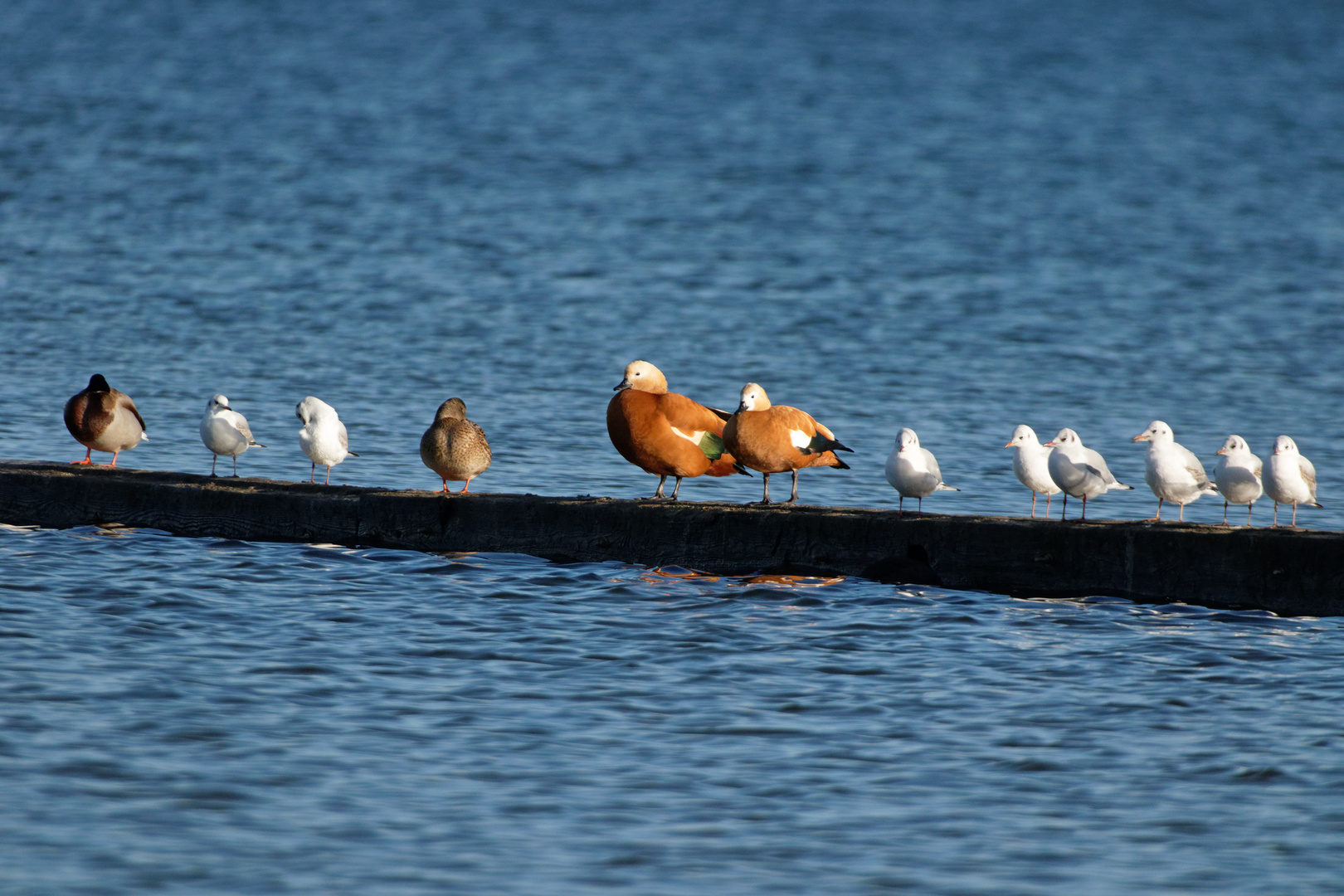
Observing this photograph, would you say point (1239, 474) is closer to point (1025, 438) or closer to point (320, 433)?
point (1025, 438)

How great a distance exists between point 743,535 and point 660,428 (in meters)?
0.97

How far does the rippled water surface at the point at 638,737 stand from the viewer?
21.2ft

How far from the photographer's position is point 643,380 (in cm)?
1158

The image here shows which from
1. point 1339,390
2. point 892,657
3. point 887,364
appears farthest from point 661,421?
point 1339,390

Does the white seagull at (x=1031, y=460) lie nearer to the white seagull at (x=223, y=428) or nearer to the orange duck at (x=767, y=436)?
the orange duck at (x=767, y=436)

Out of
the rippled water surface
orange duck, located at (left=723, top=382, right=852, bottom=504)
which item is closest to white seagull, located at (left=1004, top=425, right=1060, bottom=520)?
the rippled water surface

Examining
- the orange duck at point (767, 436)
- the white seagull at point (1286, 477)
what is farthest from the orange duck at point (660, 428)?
the white seagull at point (1286, 477)

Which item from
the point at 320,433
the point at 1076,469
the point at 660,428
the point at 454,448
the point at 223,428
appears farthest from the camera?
the point at 223,428

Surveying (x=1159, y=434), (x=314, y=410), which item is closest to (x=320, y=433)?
(x=314, y=410)

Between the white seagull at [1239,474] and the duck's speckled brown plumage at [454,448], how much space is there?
5142mm

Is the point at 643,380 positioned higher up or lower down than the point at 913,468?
higher up

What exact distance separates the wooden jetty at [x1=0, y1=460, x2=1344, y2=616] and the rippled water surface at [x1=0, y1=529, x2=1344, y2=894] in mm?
175

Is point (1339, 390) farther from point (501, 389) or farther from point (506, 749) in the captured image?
point (506, 749)

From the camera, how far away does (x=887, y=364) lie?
2408 cm
